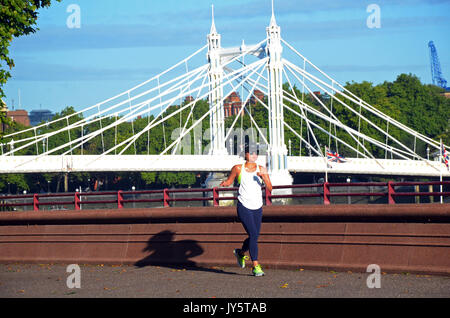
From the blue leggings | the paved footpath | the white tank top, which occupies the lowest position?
the paved footpath

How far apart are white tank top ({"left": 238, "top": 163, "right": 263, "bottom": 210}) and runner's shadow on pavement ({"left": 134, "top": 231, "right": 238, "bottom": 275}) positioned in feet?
7.98

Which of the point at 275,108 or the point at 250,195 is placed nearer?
the point at 250,195

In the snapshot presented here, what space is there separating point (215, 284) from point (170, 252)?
9.70 feet

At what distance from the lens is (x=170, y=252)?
14.0 metres

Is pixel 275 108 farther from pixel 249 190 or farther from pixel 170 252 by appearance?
pixel 249 190

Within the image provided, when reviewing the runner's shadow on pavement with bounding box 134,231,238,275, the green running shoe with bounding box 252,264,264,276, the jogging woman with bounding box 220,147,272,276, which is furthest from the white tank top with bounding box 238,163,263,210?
the runner's shadow on pavement with bounding box 134,231,238,275

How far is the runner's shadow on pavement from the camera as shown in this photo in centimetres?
1370

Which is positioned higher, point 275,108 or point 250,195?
point 275,108

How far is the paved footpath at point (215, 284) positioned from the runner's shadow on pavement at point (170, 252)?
0.21 m

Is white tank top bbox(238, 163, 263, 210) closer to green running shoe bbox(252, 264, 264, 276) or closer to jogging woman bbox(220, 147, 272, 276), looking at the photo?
jogging woman bbox(220, 147, 272, 276)

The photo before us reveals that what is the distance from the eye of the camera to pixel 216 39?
6531 centimetres

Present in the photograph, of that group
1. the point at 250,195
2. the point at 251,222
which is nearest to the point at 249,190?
the point at 250,195

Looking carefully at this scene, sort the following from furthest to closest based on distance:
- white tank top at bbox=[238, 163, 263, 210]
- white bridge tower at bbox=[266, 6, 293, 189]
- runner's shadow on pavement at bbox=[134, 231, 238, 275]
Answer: white bridge tower at bbox=[266, 6, 293, 189] → runner's shadow on pavement at bbox=[134, 231, 238, 275] → white tank top at bbox=[238, 163, 263, 210]
